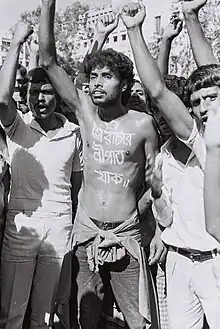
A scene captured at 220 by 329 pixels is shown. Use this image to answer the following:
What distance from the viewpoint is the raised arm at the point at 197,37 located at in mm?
3633

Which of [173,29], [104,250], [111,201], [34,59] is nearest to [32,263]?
[104,250]

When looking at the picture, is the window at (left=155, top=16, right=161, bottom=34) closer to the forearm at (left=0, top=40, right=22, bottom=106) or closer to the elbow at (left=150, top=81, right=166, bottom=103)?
the forearm at (left=0, top=40, right=22, bottom=106)

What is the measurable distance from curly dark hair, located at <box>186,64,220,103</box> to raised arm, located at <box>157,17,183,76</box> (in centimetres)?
115

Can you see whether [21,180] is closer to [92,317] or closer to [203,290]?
[92,317]

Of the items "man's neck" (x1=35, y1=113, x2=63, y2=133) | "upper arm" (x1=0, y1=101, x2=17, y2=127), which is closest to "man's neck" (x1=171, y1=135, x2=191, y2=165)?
"man's neck" (x1=35, y1=113, x2=63, y2=133)

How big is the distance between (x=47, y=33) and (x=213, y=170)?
1682 mm

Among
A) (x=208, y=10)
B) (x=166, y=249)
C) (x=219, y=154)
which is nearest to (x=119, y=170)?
(x=166, y=249)

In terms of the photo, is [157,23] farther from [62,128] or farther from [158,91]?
[158,91]

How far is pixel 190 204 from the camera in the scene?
314 centimetres

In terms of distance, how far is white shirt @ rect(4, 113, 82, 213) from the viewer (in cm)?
388

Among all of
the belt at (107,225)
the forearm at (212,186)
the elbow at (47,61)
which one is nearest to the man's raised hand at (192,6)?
the elbow at (47,61)

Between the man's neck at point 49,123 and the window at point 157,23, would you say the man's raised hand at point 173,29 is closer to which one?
the man's neck at point 49,123

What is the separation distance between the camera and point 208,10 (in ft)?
59.6

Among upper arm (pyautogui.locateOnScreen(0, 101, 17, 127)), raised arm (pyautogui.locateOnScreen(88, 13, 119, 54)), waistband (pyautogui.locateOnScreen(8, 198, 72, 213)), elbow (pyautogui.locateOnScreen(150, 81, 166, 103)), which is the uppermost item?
raised arm (pyautogui.locateOnScreen(88, 13, 119, 54))
